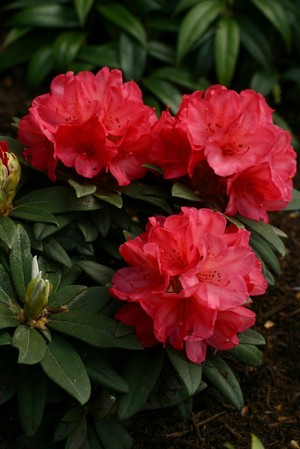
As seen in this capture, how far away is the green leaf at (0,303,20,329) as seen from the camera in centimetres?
200

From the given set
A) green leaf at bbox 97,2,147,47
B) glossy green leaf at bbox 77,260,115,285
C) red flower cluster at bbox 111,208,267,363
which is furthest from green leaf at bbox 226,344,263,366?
green leaf at bbox 97,2,147,47

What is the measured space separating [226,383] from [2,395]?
648mm

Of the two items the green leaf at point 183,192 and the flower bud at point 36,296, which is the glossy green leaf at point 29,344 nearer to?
the flower bud at point 36,296

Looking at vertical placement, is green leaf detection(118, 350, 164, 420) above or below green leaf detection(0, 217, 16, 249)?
below

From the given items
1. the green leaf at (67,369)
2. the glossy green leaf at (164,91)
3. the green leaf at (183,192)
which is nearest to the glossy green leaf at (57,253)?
the green leaf at (67,369)

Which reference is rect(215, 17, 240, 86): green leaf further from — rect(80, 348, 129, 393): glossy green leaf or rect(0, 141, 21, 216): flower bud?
rect(80, 348, 129, 393): glossy green leaf

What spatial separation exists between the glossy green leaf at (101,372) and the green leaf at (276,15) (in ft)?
7.53

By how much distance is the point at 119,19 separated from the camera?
154 inches

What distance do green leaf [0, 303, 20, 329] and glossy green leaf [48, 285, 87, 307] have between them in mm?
123

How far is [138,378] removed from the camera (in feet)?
7.18

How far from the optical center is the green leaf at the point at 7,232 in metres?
2.18

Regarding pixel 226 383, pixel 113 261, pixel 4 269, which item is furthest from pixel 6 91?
pixel 226 383

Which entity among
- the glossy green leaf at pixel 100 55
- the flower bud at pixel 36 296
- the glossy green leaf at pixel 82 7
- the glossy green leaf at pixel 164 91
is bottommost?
the glossy green leaf at pixel 164 91

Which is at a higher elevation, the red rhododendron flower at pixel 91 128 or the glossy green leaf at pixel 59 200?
the red rhododendron flower at pixel 91 128
